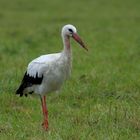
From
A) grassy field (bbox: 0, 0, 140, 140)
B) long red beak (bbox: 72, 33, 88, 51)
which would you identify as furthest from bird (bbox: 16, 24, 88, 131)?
grassy field (bbox: 0, 0, 140, 140)

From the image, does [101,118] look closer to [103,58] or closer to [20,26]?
[103,58]

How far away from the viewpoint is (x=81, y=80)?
11648 millimetres

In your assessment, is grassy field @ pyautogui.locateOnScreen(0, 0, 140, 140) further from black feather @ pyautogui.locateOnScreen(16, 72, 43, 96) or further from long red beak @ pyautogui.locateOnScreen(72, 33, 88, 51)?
long red beak @ pyautogui.locateOnScreen(72, 33, 88, 51)

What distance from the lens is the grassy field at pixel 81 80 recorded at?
801cm

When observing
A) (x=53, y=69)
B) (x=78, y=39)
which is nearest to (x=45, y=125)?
(x=53, y=69)

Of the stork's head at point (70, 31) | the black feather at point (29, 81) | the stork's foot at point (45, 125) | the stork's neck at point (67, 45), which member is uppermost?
the stork's head at point (70, 31)

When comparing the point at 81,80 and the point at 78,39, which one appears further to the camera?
the point at 81,80

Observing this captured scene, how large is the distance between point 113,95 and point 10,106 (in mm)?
1880

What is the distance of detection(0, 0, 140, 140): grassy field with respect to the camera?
8.01 meters

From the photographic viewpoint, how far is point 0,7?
92.9 ft

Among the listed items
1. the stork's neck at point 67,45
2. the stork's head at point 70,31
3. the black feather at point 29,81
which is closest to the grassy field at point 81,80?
the black feather at point 29,81

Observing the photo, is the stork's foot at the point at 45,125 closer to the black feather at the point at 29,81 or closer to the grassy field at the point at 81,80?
the grassy field at the point at 81,80

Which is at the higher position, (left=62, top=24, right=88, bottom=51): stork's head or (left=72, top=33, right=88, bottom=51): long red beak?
(left=62, top=24, right=88, bottom=51): stork's head

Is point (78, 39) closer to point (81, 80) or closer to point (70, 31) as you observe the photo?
point (70, 31)
